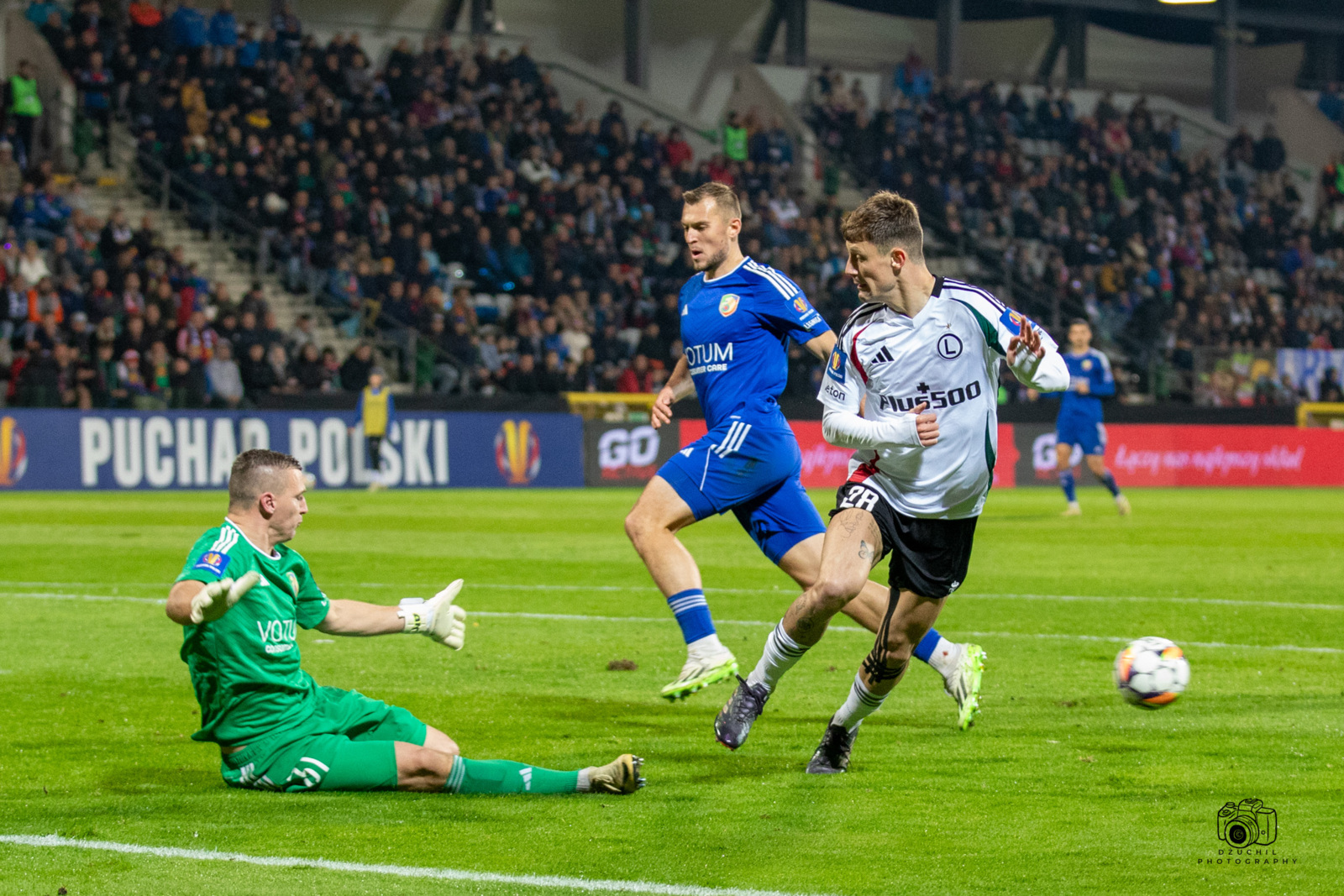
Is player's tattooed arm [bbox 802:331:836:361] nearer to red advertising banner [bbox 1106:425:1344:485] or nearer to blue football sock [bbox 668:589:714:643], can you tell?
blue football sock [bbox 668:589:714:643]

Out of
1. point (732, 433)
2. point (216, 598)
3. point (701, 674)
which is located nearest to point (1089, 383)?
point (732, 433)

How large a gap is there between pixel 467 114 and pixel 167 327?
972 cm

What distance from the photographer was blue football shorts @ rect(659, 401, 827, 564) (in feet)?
22.6

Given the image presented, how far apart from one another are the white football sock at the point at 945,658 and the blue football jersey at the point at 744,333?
4.76 feet

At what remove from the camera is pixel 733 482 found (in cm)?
691

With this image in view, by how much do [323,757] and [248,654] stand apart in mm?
418

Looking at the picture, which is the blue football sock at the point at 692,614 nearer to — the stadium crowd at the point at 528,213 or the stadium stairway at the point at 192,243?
the stadium crowd at the point at 528,213

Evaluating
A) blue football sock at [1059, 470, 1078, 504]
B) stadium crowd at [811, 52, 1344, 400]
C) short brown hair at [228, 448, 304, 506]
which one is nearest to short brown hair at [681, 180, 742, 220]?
short brown hair at [228, 448, 304, 506]

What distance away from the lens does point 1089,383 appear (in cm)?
1947

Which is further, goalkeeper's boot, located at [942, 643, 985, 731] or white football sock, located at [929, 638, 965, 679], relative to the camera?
white football sock, located at [929, 638, 965, 679]

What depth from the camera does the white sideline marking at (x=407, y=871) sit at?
4059 millimetres

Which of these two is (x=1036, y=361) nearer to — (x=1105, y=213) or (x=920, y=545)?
(x=920, y=545)

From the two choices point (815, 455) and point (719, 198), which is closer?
point (719, 198)
